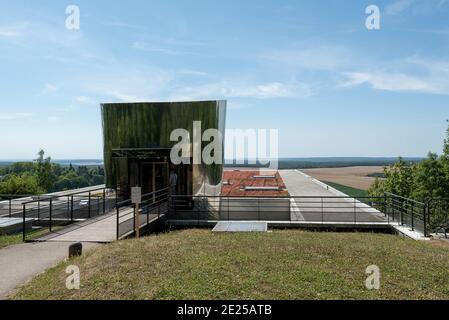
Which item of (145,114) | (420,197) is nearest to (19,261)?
(145,114)

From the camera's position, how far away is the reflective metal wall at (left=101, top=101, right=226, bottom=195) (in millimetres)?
18469

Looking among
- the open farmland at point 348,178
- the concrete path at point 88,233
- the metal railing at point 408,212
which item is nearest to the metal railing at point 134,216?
the concrete path at point 88,233

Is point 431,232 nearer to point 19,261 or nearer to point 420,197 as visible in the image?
point 19,261

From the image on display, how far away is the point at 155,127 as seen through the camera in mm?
18812

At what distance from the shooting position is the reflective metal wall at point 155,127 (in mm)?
18469

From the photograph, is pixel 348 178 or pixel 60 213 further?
pixel 348 178

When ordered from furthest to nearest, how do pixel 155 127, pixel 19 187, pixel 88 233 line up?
pixel 19 187, pixel 155 127, pixel 88 233

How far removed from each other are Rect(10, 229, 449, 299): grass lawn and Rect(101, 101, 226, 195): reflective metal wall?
902cm

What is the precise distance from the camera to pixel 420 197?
29.5 meters

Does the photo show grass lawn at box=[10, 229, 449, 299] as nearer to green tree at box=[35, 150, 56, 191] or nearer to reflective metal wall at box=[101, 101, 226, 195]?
reflective metal wall at box=[101, 101, 226, 195]

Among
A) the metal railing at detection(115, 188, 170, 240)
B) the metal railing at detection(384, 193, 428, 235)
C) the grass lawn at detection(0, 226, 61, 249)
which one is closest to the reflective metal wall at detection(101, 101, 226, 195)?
the metal railing at detection(115, 188, 170, 240)

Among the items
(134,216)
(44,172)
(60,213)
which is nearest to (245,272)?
(134,216)

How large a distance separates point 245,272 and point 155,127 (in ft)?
42.9

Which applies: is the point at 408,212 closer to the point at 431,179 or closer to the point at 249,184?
the point at 249,184
